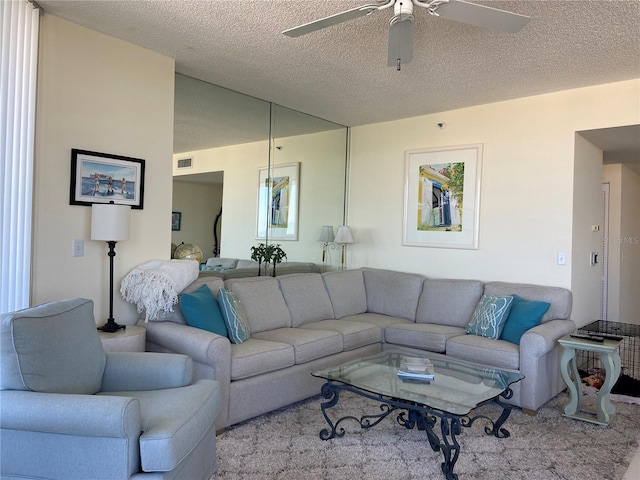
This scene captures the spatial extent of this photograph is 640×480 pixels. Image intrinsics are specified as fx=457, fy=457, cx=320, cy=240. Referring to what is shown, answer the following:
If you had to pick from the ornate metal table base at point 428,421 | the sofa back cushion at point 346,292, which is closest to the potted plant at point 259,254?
the sofa back cushion at point 346,292

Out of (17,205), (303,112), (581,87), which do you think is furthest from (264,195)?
(581,87)

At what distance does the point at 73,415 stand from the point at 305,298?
2702mm

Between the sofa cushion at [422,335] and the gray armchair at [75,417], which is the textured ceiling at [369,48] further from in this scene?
the sofa cushion at [422,335]

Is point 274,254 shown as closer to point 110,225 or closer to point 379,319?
point 379,319

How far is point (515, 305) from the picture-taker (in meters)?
3.91

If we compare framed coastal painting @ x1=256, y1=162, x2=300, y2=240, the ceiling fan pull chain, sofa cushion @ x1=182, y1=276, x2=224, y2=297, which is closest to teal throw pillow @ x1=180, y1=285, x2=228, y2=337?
sofa cushion @ x1=182, y1=276, x2=224, y2=297

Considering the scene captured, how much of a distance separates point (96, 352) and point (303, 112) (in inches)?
139

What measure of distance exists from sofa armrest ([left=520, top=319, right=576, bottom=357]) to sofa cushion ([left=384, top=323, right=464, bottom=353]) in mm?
657

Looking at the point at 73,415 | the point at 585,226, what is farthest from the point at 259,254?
the point at 585,226

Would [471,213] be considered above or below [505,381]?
above

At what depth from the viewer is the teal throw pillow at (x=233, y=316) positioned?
3.39m

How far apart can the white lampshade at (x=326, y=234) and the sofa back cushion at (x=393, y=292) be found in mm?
621

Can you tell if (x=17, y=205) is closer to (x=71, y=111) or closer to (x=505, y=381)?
(x=71, y=111)

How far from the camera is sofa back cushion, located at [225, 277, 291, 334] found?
12.6 ft
